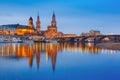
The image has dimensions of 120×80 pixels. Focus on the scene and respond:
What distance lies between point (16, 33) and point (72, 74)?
18091 centimetres

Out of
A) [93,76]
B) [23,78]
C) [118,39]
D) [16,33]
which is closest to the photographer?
[23,78]

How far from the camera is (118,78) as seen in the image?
56.3 feet

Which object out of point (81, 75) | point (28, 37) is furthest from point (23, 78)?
point (28, 37)

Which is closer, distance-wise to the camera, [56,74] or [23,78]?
[23,78]

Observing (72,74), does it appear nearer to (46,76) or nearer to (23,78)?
(46,76)

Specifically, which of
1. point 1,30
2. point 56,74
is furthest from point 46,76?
point 1,30

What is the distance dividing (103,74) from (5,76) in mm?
7443

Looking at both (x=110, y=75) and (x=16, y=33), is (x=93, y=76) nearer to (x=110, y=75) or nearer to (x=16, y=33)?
(x=110, y=75)

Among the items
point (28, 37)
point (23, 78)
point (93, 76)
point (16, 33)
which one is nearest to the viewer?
point (23, 78)

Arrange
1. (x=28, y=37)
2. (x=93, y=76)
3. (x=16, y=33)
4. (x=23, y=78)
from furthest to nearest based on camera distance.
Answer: (x=16, y=33), (x=28, y=37), (x=93, y=76), (x=23, y=78)

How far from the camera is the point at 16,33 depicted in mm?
195875

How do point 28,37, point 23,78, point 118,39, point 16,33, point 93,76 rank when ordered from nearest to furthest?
point 23,78 → point 93,76 → point 118,39 → point 28,37 → point 16,33

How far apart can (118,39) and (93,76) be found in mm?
91951

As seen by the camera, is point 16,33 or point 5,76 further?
point 16,33
